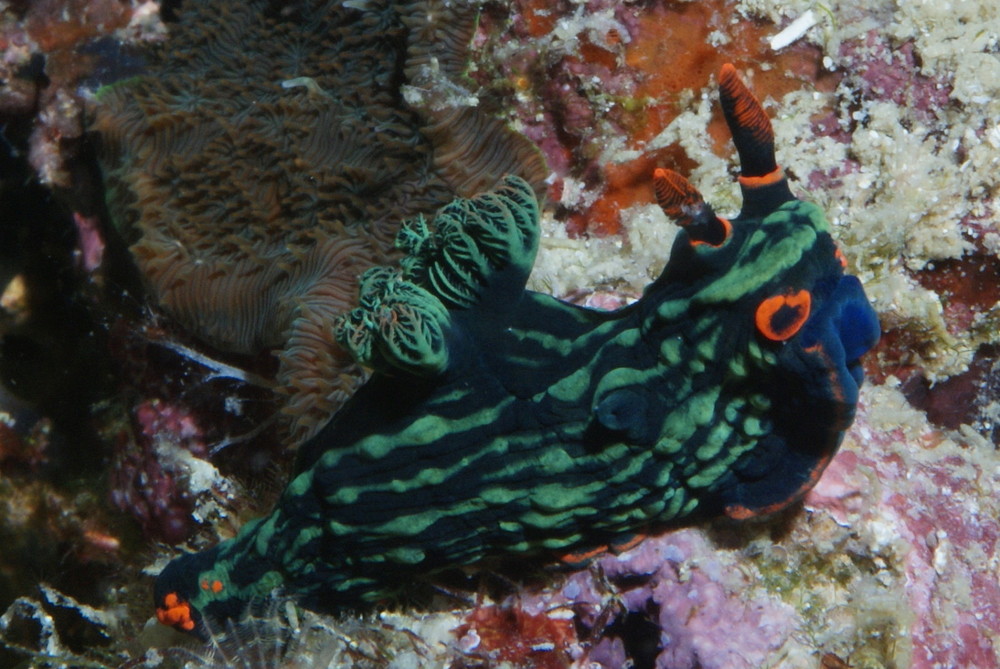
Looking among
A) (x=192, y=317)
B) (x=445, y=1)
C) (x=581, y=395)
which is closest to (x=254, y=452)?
(x=192, y=317)

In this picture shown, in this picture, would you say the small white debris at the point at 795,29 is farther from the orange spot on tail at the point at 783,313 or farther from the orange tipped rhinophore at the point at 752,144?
the orange spot on tail at the point at 783,313

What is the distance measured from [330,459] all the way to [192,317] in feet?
5.61

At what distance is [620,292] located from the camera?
3.22 metres

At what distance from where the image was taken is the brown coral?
3316mm

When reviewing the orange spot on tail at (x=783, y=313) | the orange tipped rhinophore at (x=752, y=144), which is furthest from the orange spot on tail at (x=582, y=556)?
the orange tipped rhinophore at (x=752, y=144)

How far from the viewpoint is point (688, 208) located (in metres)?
2.27

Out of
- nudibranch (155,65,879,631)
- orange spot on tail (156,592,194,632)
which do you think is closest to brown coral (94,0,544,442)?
nudibranch (155,65,879,631)

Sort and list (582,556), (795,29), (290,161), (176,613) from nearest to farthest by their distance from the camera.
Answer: (582,556), (176,613), (795,29), (290,161)

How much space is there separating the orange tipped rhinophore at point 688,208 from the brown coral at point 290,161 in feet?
3.73

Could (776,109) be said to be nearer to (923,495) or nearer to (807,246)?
(807,246)

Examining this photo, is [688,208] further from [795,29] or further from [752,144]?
[795,29]

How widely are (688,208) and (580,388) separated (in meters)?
0.75

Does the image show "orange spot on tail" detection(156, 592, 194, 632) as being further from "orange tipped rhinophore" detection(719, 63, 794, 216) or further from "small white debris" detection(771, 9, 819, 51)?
"small white debris" detection(771, 9, 819, 51)

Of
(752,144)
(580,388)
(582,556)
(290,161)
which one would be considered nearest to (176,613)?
(582,556)
